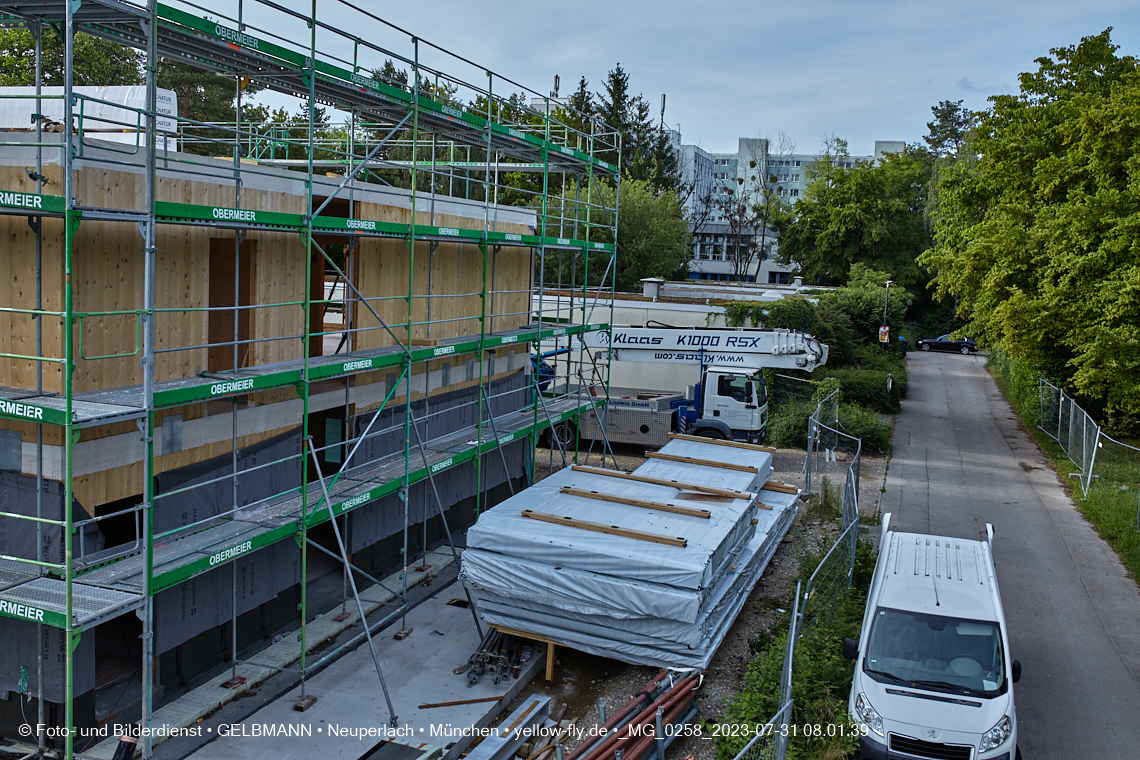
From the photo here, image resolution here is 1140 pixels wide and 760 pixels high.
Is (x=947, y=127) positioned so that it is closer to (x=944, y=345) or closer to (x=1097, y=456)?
(x=944, y=345)

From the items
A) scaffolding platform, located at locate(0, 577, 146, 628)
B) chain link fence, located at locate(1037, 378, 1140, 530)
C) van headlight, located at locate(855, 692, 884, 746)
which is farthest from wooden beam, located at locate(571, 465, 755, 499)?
chain link fence, located at locate(1037, 378, 1140, 530)

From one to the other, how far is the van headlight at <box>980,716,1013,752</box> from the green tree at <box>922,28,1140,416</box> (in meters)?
16.1

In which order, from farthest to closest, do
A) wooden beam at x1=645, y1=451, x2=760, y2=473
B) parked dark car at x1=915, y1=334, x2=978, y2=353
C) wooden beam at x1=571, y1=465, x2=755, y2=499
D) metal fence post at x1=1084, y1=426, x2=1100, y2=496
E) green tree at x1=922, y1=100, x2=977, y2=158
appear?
green tree at x1=922, y1=100, x2=977, y2=158
parked dark car at x1=915, y1=334, x2=978, y2=353
metal fence post at x1=1084, y1=426, x2=1100, y2=496
wooden beam at x1=645, y1=451, x2=760, y2=473
wooden beam at x1=571, y1=465, x2=755, y2=499

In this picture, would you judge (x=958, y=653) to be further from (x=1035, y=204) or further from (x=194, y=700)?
(x=1035, y=204)

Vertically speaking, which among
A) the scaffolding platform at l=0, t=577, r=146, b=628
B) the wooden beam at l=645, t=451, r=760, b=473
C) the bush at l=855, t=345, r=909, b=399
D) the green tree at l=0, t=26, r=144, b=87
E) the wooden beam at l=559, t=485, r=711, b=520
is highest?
the green tree at l=0, t=26, r=144, b=87

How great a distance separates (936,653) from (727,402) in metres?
13.3

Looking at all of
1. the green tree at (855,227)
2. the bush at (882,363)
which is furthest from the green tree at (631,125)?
the bush at (882,363)

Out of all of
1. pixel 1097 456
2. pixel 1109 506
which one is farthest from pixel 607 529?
pixel 1097 456

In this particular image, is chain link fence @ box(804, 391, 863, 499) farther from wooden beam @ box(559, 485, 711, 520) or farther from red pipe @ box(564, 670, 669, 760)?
red pipe @ box(564, 670, 669, 760)

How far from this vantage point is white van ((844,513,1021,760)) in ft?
27.0

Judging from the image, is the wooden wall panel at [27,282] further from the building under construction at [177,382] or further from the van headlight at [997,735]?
the van headlight at [997,735]

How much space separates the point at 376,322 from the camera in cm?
1320

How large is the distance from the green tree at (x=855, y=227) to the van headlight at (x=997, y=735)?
4699 centimetres

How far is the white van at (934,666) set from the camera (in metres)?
8.23
